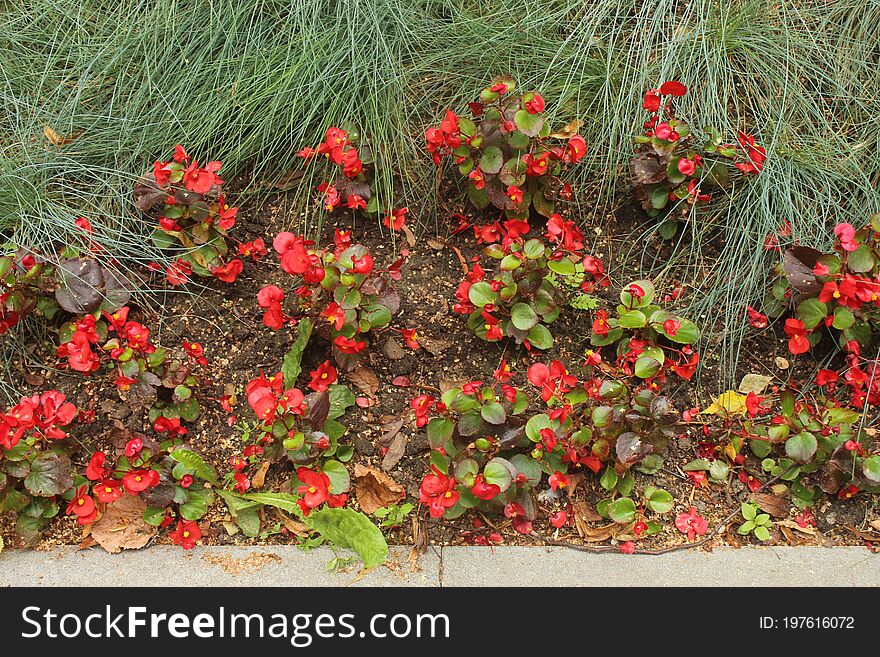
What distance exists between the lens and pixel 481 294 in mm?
2584

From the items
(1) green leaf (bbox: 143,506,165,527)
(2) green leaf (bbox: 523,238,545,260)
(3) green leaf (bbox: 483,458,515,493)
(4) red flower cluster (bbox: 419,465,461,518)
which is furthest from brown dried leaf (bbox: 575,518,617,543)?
(1) green leaf (bbox: 143,506,165,527)

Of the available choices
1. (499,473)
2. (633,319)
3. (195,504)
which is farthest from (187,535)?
(633,319)

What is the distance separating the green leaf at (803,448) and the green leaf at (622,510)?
1.71ft

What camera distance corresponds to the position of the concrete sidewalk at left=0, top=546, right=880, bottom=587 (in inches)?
88.2

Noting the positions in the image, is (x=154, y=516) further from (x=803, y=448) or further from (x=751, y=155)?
(x=751, y=155)

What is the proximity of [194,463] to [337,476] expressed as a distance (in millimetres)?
448

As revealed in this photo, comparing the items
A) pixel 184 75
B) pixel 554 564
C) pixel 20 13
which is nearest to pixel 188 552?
pixel 554 564

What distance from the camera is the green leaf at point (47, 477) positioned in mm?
2309

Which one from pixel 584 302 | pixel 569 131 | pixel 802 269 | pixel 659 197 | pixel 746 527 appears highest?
pixel 569 131

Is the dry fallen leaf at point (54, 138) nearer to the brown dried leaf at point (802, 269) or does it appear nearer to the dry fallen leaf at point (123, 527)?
the dry fallen leaf at point (123, 527)

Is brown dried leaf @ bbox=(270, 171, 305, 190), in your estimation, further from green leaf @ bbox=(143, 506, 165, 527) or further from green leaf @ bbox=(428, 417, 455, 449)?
green leaf @ bbox=(143, 506, 165, 527)

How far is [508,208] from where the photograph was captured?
2.78m

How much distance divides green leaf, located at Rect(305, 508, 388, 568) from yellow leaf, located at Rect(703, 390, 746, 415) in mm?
1170

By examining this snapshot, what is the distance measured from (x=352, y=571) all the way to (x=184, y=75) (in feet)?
6.25
